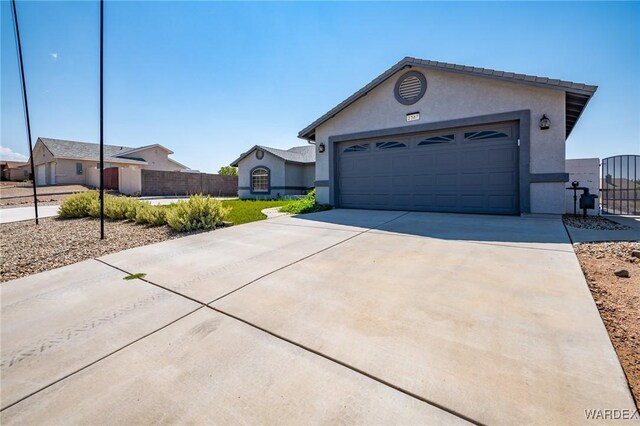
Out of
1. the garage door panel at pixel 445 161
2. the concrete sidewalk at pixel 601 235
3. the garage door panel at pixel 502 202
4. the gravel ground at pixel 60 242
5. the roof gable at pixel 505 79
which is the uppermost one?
the roof gable at pixel 505 79

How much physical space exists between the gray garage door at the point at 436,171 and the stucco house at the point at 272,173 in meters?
9.52

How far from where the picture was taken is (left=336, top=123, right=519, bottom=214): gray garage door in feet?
25.3

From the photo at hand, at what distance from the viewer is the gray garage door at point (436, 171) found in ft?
25.3

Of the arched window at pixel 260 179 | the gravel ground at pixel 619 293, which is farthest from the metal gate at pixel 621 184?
the arched window at pixel 260 179

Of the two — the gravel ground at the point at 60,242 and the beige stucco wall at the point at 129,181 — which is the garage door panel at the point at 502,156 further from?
the beige stucco wall at the point at 129,181

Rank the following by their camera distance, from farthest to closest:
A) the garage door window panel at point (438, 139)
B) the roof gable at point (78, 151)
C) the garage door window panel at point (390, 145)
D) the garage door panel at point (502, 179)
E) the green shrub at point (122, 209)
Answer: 1. the roof gable at point (78, 151)
2. the garage door window panel at point (390, 145)
3. the garage door window panel at point (438, 139)
4. the green shrub at point (122, 209)
5. the garage door panel at point (502, 179)

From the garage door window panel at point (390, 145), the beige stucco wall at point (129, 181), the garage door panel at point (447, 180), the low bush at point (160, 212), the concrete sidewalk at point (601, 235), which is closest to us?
the concrete sidewalk at point (601, 235)

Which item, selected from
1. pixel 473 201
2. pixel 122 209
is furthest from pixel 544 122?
pixel 122 209

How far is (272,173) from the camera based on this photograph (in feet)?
64.6

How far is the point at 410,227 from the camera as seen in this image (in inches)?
244

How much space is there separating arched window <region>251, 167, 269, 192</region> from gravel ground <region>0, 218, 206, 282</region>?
12.5m

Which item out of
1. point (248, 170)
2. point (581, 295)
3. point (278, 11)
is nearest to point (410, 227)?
point (581, 295)

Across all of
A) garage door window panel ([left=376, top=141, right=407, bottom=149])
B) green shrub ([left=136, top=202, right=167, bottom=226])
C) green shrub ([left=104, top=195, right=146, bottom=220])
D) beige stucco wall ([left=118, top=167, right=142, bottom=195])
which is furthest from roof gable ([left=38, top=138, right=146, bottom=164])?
garage door window panel ([left=376, top=141, right=407, bottom=149])

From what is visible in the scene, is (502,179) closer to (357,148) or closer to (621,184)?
(621,184)
